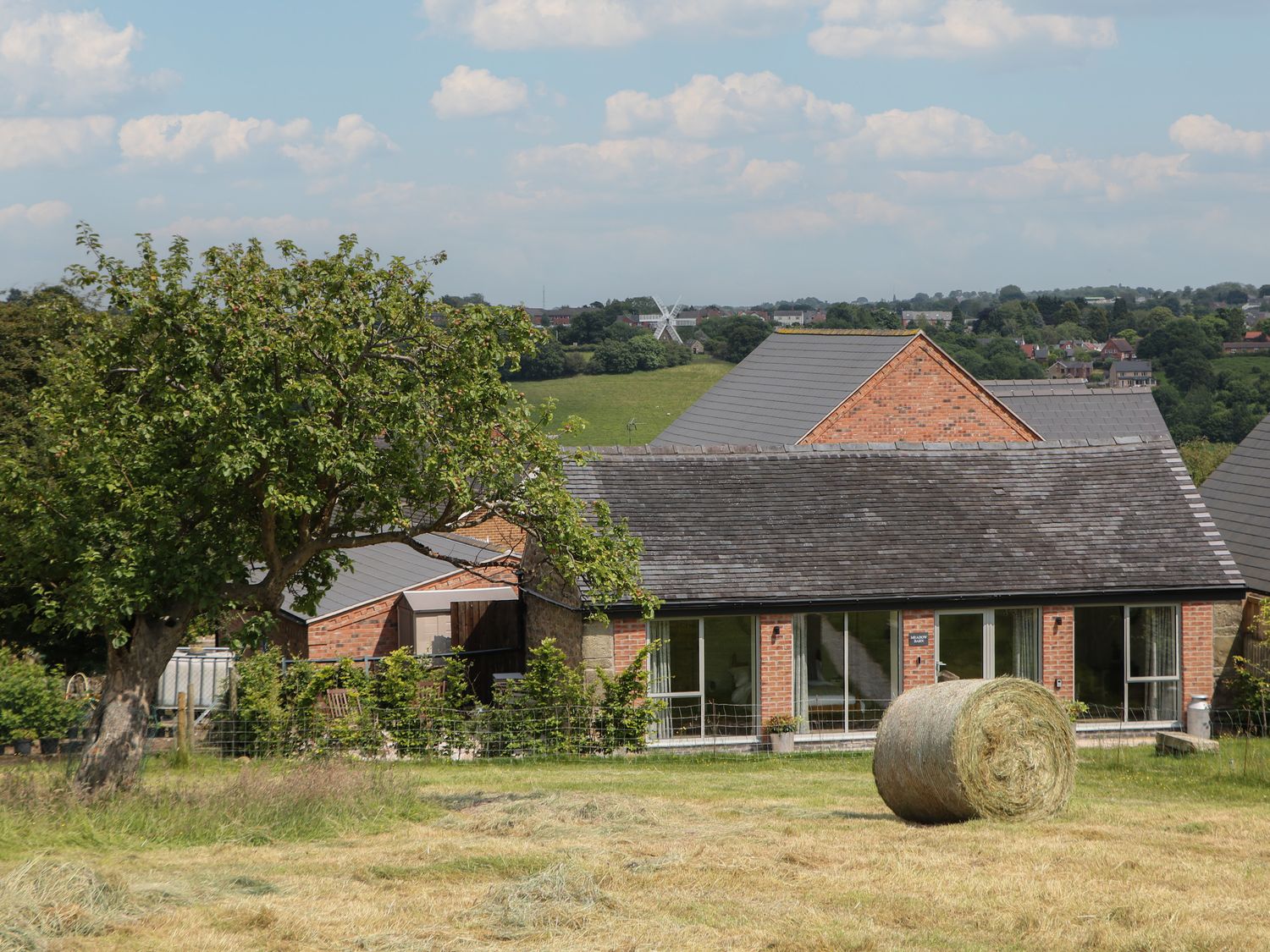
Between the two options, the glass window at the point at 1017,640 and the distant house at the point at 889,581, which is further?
the glass window at the point at 1017,640

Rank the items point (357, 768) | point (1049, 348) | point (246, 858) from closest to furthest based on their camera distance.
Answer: point (246, 858) < point (357, 768) < point (1049, 348)

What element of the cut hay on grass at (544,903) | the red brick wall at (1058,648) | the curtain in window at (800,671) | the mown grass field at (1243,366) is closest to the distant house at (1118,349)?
the mown grass field at (1243,366)

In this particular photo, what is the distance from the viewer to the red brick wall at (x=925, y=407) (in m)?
31.7

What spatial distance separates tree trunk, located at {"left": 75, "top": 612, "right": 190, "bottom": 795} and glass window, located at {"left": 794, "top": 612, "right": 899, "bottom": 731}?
10.6 meters

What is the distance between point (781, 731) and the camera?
22.0 m

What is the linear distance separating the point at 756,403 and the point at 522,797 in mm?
21402

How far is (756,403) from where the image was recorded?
1420 inches

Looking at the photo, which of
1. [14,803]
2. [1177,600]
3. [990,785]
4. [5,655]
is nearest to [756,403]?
[1177,600]

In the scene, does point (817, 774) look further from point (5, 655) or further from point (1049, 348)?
point (1049, 348)

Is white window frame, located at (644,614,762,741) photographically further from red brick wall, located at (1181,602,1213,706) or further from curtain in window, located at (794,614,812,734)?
red brick wall, located at (1181,602,1213,706)

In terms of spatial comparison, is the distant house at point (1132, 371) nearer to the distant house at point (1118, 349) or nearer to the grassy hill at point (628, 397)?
the distant house at point (1118, 349)

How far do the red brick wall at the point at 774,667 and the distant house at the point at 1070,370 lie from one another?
108898 millimetres

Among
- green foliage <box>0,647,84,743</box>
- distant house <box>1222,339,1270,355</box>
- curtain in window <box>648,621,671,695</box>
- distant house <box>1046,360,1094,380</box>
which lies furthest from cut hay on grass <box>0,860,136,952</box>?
distant house <box>1222,339,1270,355</box>

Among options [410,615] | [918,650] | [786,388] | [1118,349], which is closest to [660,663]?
[918,650]
